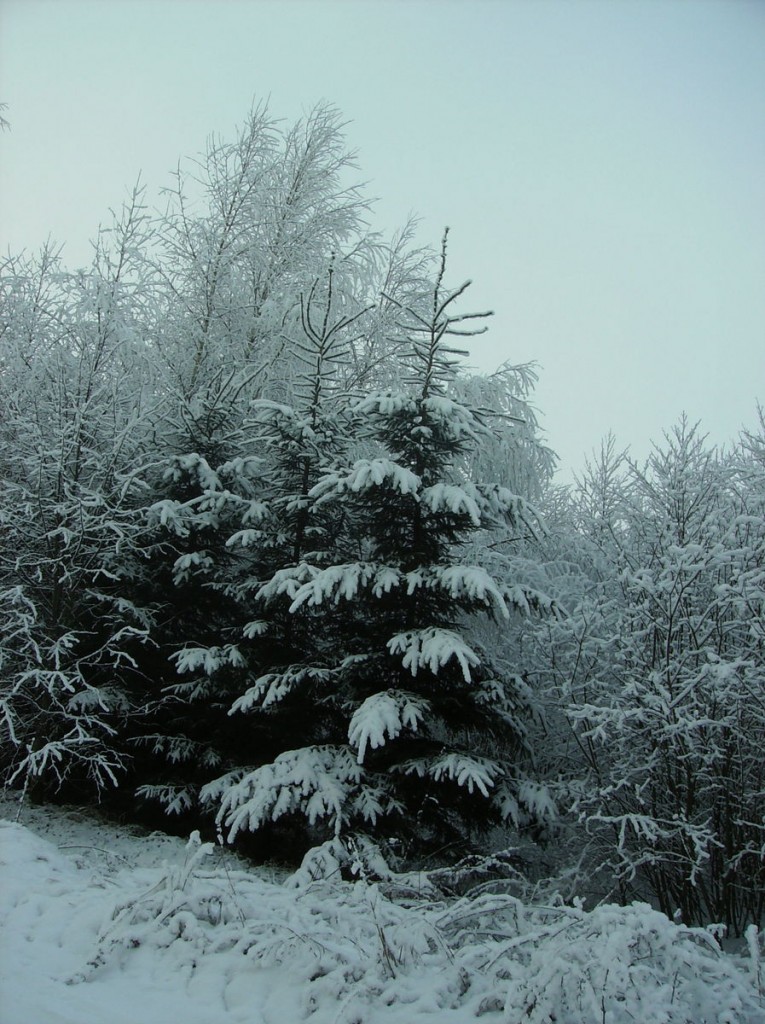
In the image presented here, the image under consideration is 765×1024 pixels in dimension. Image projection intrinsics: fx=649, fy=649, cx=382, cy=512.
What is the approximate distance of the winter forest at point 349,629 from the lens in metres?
6.59

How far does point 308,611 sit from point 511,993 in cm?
550

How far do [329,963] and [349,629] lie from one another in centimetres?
449

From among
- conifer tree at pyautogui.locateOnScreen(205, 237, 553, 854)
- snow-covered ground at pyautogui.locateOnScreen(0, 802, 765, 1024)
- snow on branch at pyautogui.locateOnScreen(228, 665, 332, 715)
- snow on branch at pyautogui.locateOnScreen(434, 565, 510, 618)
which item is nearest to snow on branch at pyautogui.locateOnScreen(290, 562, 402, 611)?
conifer tree at pyautogui.locateOnScreen(205, 237, 553, 854)

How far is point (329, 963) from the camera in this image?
330 cm

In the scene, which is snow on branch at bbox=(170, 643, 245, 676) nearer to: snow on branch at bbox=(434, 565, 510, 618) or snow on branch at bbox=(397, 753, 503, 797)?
snow on branch at bbox=(397, 753, 503, 797)

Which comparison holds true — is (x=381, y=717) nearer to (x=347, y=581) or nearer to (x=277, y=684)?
(x=347, y=581)

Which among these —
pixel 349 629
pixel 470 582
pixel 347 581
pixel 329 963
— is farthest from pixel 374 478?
pixel 329 963

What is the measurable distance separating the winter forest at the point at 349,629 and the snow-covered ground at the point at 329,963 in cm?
9

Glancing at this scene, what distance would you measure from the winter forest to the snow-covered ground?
3.6 inches

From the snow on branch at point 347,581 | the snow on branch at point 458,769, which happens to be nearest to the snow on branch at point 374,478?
the snow on branch at point 347,581

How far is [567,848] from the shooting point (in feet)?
30.8

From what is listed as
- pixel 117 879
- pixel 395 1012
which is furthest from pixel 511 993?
pixel 117 879

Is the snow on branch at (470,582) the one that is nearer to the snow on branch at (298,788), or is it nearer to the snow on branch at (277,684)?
the snow on branch at (277,684)

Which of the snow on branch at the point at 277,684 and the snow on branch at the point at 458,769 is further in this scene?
the snow on branch at the point at 277,684
